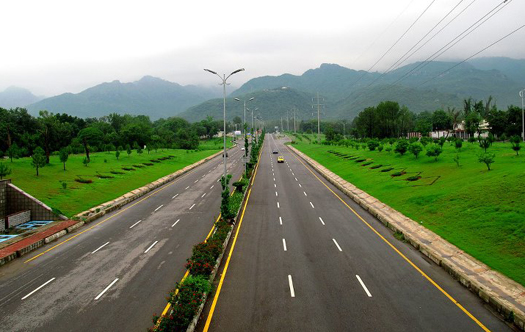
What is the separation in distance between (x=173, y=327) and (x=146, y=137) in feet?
317

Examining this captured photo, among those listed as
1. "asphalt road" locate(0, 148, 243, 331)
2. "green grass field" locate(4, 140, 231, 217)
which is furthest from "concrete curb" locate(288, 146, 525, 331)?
"green grass field" locate(4, 140, 231, 217)

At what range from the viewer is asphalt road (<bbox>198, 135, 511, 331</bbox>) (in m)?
13.5

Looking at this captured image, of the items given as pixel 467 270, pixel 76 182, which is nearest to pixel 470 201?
pixel 467 270

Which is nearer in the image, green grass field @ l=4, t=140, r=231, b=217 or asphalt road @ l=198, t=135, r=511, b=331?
asphalt road @ l=198, t=135, r=511, b=331

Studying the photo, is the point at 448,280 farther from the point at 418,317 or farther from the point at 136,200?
the point at 136,200

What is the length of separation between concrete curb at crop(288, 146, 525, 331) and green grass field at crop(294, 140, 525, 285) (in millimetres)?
574

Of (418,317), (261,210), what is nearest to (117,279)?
(418,317)

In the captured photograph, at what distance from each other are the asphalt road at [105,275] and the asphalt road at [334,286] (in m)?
3.40

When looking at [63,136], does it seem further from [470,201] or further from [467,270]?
[467,270]

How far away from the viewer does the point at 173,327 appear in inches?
480

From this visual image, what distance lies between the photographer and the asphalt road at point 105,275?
14422mm

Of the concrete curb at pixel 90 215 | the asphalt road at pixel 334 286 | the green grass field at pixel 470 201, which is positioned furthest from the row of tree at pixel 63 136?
the green grass field at pixel 470 201

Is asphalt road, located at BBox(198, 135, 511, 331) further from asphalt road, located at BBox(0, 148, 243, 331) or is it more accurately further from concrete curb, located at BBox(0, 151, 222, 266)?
concrete curb, located at BBox(0, 151, 222, 266)

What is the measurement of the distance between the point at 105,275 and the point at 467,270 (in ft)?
63.9
